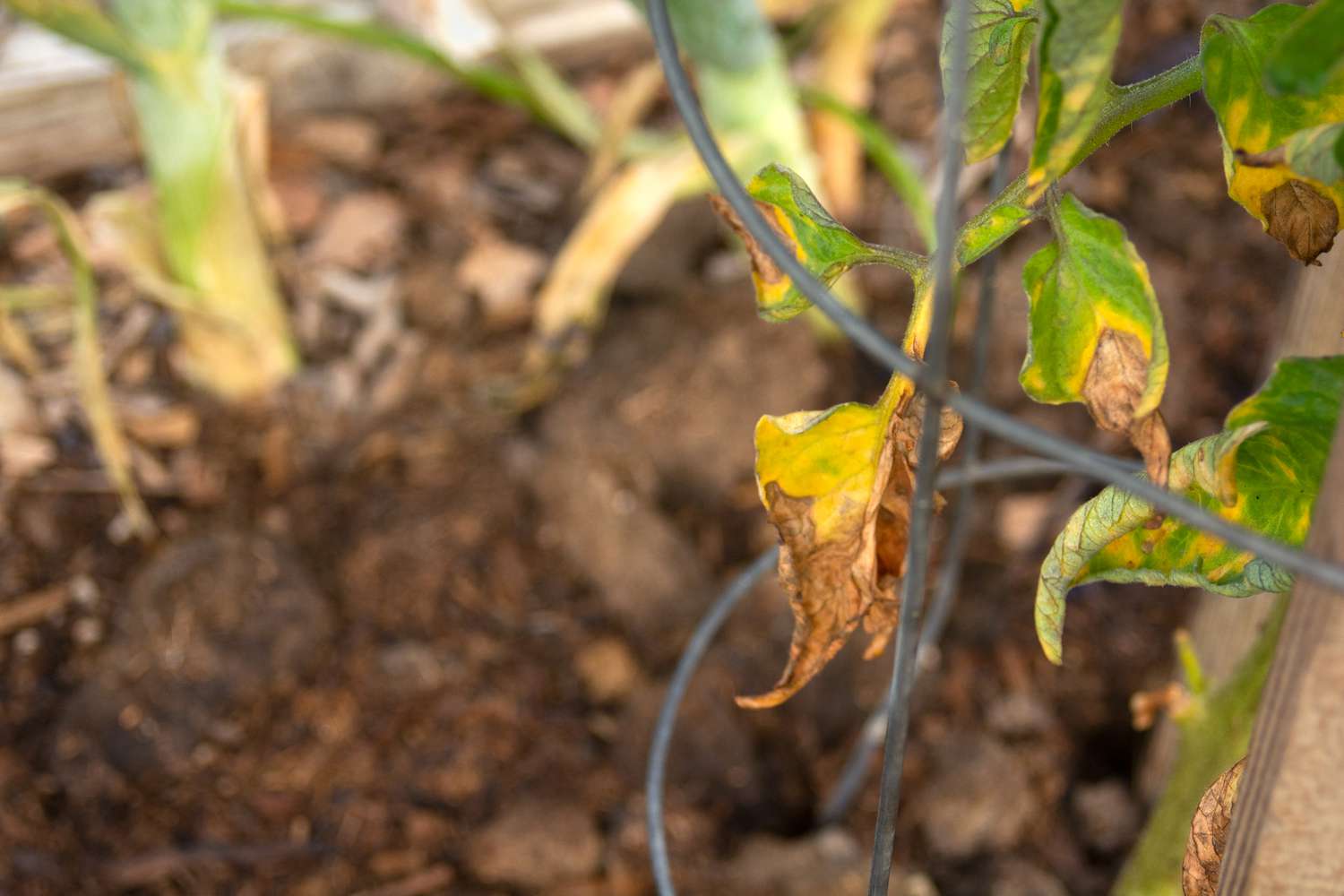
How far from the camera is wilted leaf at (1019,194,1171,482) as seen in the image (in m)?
0.50

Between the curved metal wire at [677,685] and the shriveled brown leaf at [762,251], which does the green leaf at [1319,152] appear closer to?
the shriveled brown leaf at [762,251]

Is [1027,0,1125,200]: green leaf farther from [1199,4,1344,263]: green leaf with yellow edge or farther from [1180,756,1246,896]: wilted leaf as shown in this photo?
[1180,756,1246,896]: wilted leaf

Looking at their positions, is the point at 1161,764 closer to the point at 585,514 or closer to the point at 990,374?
the point at 990,374

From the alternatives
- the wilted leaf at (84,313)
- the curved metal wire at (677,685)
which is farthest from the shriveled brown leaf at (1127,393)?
the wilted leaf at (84,313)

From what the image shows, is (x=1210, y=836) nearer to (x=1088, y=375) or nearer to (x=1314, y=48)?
(x=1088, y=375)

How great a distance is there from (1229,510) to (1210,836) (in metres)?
0.17

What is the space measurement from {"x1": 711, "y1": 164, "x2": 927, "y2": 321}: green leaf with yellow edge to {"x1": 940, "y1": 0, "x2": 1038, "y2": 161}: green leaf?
0.06 m

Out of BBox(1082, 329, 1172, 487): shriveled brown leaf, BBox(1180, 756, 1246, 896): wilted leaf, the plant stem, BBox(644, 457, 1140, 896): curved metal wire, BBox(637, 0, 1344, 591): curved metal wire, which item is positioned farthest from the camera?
the plant stem

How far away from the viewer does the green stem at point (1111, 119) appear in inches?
20.4

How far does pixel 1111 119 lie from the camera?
1.73 feet

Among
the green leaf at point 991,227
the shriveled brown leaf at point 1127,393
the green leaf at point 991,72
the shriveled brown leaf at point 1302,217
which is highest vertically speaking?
the green leaf at point 991,72

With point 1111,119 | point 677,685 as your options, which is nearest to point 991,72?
point 1111,119

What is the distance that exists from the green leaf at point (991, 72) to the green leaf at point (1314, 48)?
12 centimetres

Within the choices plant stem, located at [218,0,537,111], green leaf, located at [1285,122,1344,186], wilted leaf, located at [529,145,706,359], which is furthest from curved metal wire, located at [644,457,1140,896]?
plant stem, located at [218,0,537,111]
